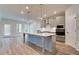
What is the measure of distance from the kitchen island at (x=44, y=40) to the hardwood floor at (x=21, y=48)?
0.16m

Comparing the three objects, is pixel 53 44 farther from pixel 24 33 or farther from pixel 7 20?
pixel 7 20

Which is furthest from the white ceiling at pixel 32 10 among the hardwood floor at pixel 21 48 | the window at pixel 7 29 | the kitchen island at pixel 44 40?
the hardwood floor at pixel 21 48

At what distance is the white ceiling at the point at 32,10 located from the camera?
3.66m

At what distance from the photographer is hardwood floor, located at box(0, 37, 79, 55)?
3.74 meters

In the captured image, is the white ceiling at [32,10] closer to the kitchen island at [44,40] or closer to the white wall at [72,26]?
the white wall at [72,26]

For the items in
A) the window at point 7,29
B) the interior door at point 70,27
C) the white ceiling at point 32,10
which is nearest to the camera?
the white ceiling at point 32,10

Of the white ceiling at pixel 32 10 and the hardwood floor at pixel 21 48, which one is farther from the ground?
the white ceiling at pixel 32 10

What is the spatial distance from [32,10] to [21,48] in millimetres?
1363

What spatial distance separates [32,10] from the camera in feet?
12.9

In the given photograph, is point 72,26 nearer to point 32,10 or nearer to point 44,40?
point 44,40

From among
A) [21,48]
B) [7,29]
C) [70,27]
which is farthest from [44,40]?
[7,29]

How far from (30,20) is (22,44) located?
0.91m
